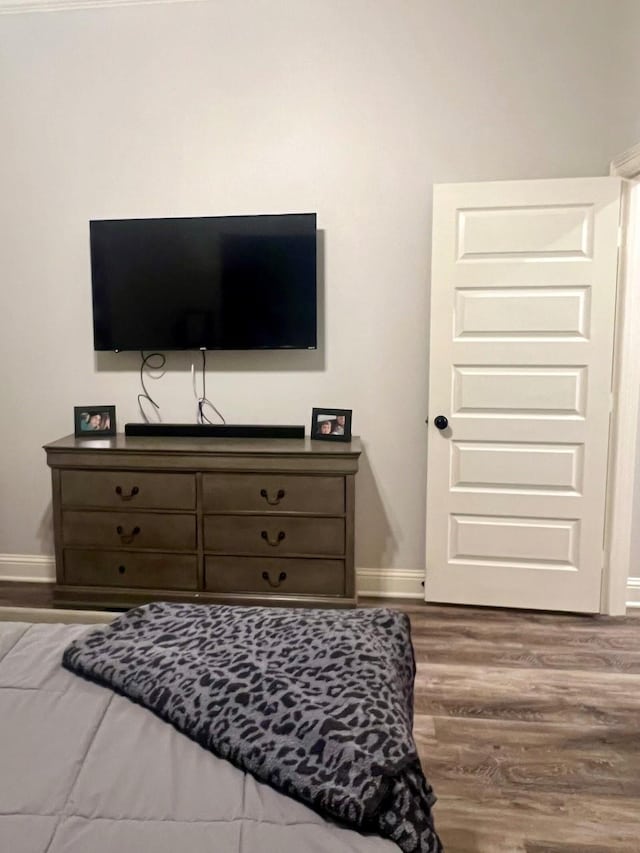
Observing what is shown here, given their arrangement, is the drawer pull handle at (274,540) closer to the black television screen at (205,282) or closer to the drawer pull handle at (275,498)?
the drawer pull handle at (275,498)

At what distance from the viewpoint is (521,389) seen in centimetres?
300

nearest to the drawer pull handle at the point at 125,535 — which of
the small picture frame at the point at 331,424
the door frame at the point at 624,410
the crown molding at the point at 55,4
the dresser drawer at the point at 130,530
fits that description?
the dresser drawer at the point at 130,530

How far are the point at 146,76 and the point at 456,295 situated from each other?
6.02ft

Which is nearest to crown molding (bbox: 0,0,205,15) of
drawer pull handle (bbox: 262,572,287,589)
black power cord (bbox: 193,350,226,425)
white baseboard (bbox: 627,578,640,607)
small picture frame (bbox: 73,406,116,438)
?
black power cord (bbox: 193,350,226,425)

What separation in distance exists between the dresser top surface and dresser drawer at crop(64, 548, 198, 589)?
1.59 ft

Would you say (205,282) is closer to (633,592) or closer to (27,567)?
(27,567)

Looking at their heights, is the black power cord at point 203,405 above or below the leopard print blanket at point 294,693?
above

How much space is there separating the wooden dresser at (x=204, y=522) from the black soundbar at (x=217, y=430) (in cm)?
13

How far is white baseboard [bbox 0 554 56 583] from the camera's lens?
3.53 metres

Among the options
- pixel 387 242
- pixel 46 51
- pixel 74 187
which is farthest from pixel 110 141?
pixel 387 242

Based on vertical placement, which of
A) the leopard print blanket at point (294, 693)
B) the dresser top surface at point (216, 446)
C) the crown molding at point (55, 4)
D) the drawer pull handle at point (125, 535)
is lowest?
the drawer pull handle at point (125, 535)

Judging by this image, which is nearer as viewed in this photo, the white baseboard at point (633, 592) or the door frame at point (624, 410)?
the door frame at point (624, 410)

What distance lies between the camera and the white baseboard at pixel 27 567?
353 centimetres

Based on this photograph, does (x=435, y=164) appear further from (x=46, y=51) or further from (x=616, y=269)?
(x=46, y=51)
